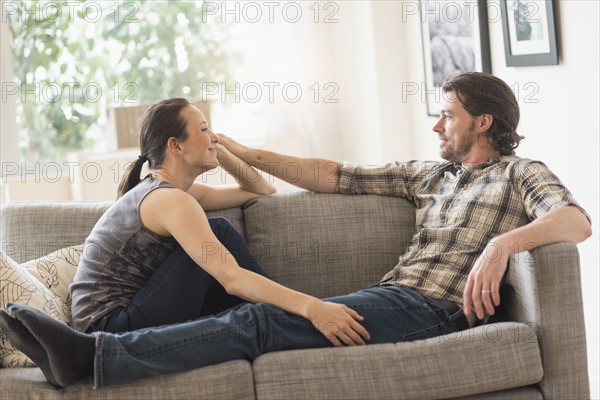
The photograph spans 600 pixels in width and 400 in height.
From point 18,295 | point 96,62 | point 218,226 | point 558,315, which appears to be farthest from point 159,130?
point 96,62

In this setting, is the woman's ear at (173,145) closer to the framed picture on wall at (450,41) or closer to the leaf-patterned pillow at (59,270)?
the leaf-patterned pillow at (59,270)

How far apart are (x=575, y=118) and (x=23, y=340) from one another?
199 centimetres

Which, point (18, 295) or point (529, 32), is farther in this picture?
point (529, 32)

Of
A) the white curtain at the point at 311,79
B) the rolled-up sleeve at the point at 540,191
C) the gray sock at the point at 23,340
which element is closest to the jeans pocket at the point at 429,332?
the rolled-up sleeve at the point at 540,191

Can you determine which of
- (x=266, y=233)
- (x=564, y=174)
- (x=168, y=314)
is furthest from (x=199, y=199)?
(x=564, y=174)

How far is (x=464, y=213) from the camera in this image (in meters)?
2.61

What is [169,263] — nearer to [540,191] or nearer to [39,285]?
[39,285]

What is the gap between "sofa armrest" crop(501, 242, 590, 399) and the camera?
7.38 ft

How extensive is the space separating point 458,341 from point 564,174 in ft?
4.00

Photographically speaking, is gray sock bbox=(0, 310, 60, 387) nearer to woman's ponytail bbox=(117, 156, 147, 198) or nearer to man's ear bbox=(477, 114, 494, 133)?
woman's ponytail bbox=(117, 156, 147, 198)

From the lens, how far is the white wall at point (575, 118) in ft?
9.77

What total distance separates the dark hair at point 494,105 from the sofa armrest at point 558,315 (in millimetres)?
543

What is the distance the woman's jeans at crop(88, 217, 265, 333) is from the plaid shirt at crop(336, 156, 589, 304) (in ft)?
1.77

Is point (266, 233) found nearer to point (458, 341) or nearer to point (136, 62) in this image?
point (458, 341)
